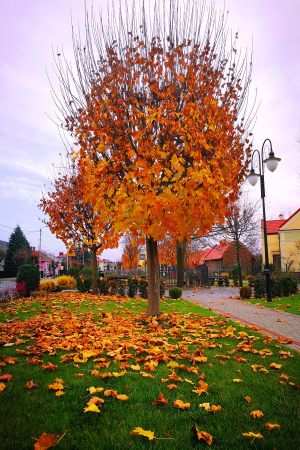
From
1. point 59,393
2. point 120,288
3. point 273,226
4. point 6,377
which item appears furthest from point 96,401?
point 273,226

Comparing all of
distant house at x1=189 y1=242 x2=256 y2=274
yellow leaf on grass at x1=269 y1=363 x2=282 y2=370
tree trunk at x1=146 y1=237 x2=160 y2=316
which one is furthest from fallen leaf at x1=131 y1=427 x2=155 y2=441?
distant house at x1=189 y1=242 x2=256 y2=274

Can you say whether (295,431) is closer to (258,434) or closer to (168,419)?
(258,434)

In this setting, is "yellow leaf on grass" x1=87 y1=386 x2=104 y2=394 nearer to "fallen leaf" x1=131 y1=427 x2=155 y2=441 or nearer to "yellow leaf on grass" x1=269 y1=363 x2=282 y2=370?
"fallen leaf" x1=131 y1=427 x2=155 y2=441

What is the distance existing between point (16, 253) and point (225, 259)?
33680 mm

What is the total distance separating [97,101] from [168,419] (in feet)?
23.0

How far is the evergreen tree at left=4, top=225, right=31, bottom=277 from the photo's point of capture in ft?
180

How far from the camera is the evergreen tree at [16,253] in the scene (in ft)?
180

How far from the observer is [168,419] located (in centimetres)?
313

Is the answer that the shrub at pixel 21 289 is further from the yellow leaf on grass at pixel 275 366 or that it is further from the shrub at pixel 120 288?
the yellow leaf on grass at pixel 275 366

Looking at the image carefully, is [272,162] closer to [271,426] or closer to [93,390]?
[271,426]

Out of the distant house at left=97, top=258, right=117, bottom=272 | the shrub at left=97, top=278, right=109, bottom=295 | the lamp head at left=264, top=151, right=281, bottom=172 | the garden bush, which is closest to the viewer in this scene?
the lamp head at left=264, top=151, right=281, bottom=172

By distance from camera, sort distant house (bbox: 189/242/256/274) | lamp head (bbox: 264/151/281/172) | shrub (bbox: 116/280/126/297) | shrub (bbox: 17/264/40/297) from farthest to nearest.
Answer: distant house (bbox: 189/242/256/274) < shrub (bbox: 116/280/126/297) < shrub (bbox: 17/264/40/297) < lamp head (bbox: 264/151/281/172)

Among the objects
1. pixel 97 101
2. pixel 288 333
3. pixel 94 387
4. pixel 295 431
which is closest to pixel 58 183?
pixel 97 101

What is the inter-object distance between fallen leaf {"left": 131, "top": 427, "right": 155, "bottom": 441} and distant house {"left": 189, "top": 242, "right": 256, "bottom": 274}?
22397 mm
